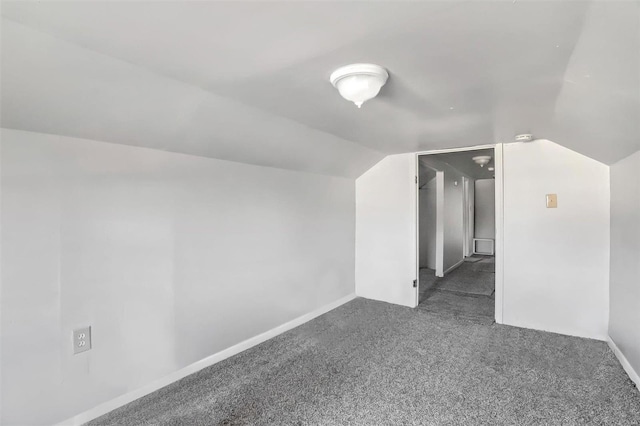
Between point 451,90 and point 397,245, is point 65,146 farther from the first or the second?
point 397,245

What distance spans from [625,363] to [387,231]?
2372 mm

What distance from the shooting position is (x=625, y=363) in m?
2.32

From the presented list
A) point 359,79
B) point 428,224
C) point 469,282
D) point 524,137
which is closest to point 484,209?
point 428,224

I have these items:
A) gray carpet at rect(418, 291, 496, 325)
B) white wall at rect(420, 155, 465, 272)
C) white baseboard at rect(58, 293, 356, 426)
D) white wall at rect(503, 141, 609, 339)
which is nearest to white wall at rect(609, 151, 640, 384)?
white wall at rect(503, 141, 609, 339)

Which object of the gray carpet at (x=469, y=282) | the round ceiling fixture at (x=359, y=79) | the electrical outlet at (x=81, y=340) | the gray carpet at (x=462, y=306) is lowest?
the gray carpet at (x=462, y=306)

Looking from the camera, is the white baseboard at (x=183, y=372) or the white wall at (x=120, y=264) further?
the white baseboard at (x=183, y=372)

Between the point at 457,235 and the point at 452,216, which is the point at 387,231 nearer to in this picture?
the point at 452,216

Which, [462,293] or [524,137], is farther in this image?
[462,293]

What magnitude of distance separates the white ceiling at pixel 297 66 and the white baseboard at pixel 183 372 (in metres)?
1.57

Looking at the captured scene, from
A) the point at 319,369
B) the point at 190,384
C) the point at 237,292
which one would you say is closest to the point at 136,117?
the point at 237,292

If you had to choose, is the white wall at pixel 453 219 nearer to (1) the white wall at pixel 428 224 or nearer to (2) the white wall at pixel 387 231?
(1) the white wall at pixel 428 224

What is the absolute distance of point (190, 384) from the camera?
218 centimetres

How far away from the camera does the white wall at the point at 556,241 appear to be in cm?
288

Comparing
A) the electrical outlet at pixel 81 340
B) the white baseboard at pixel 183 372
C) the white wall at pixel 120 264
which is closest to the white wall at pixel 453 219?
the white baseboard at pixel 183 372
